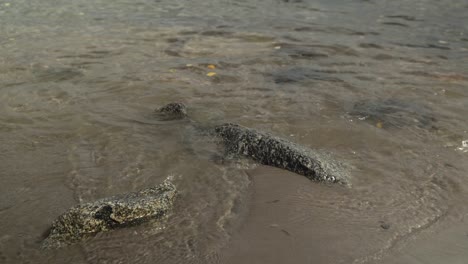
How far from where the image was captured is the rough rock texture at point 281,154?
454 cm

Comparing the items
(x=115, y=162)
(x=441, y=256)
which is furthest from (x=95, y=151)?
(x=441, y=256)

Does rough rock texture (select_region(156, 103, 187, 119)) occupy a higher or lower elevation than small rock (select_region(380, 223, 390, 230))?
higher

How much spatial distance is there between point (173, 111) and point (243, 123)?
983 millimetres

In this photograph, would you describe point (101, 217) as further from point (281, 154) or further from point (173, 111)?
point (173, 111)

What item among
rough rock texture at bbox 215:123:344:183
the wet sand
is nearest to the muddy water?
the wet sand

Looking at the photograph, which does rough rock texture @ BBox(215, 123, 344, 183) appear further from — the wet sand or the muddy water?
the wet sand

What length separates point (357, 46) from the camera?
9.59 metres

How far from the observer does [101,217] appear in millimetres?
3680

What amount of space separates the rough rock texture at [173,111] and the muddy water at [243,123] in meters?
0.14

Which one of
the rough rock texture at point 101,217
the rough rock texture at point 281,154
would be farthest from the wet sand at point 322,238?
the rough rock texture at point 101,217

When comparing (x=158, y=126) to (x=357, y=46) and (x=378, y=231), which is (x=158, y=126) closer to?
(x=378, y=231)

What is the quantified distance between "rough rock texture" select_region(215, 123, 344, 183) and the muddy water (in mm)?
125

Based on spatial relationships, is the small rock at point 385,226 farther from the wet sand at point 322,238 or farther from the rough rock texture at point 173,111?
the rough rock texture at point 173,111

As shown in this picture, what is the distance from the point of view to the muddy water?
3.65 m
